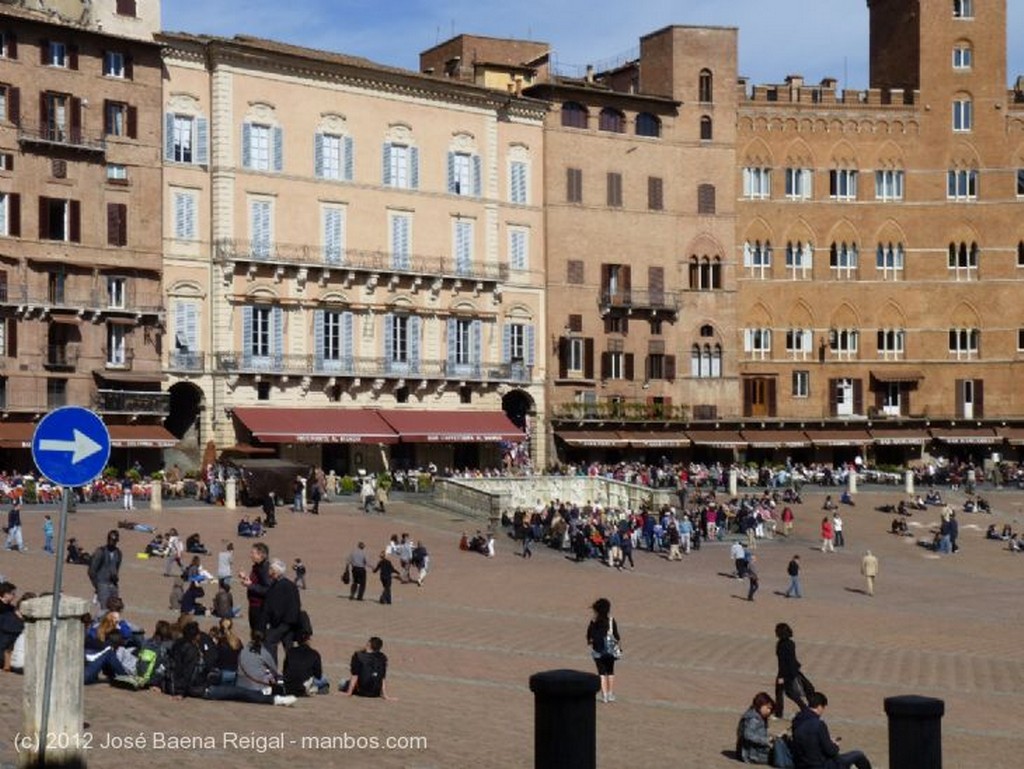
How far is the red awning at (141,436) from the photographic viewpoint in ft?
194

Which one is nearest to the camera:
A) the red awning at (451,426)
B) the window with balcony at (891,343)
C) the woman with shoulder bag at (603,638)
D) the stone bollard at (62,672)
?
the stone bollard at (62,672)

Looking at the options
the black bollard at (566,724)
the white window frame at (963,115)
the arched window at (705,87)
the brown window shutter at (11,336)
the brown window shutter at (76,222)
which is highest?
the arched window at (705,87)

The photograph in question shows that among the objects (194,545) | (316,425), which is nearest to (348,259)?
(316,425)

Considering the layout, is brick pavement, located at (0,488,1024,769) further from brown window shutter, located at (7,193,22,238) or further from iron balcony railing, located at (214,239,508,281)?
brown window shutter, located at (7,193,22,238)

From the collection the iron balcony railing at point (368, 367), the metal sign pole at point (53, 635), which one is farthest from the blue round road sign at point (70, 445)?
the iron balcony railing at point (368, 367)

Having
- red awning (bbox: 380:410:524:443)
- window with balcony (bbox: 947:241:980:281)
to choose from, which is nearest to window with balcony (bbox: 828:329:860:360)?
window with balcony (bbox: 947:241:980:281)

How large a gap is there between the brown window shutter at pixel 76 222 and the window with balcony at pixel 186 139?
416 centimetres

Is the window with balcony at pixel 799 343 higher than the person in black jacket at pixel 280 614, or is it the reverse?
the window with balcony at pixel 799 343

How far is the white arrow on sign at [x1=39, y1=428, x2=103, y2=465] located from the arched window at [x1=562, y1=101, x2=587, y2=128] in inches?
2536

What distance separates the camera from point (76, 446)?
462 inches

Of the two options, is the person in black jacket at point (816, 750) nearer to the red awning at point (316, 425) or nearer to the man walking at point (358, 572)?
the man walking at point (358, 572)

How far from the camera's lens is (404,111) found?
230ft

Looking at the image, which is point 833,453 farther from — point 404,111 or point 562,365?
point 404,111

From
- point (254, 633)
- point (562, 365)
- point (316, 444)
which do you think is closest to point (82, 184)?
point (316, 444)
